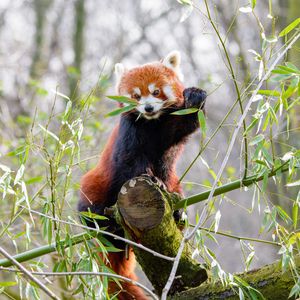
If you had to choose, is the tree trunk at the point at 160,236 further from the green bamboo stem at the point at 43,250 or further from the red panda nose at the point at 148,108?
the red panda nose at the point at 148,108

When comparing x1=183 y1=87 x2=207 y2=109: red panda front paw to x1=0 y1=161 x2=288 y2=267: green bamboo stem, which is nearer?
x1=0 y1=161 x2=288 y2=267: green bamboo stem

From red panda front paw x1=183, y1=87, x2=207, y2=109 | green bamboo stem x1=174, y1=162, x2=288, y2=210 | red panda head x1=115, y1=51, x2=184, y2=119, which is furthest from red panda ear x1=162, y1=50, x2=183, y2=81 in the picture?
green bamboo stem x1=174, y1=162, x2=288, y2=210

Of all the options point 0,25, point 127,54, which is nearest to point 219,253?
point 127,54

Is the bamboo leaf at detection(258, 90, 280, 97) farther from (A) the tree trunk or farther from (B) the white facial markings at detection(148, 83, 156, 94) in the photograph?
(B) the white facial markings at detection(148, 83, 156, 94)

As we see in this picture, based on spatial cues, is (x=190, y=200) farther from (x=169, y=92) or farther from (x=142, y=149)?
(x=169, y=92)

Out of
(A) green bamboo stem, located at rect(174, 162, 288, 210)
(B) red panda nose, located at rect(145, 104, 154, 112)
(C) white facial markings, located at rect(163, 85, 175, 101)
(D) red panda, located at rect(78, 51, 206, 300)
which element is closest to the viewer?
(A) green bamboo stem, located at rect(174, 162, 288, 210)

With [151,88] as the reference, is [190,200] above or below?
below

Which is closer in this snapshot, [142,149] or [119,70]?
[142,149]

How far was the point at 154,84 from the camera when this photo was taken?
4207 mm

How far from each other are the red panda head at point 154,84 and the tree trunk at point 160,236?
998 mm

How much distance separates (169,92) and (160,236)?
1428 millimetres

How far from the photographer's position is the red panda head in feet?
13.2

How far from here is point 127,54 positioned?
1170 centimetres

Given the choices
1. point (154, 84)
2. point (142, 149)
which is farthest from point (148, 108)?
point (154, 84)
